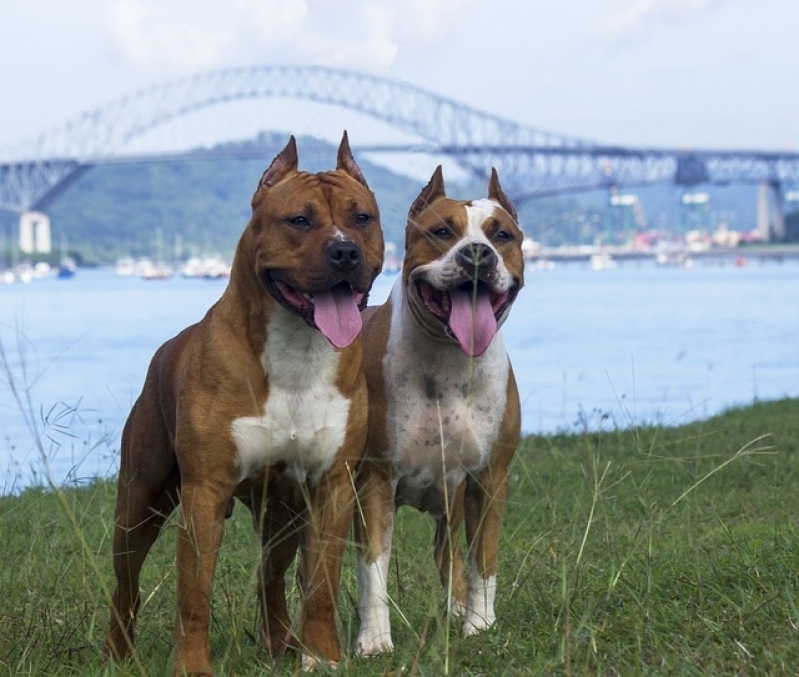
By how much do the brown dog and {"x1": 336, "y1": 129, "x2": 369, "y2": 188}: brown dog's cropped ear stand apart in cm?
12

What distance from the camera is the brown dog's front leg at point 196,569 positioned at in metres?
4.45

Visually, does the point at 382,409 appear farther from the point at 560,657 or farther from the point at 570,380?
the point at 570,380

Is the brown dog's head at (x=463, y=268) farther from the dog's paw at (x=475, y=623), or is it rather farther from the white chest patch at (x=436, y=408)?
the dog's paw at (x=475, y=623)

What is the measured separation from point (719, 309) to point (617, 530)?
134 ft

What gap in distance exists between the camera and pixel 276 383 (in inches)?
178

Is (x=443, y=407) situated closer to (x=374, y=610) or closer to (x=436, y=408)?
(x=436, y=408)

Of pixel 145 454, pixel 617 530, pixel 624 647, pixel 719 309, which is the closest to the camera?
pixel 624 647

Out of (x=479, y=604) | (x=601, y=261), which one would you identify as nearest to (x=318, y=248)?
(x=479, y=604)

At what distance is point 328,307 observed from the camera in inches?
174

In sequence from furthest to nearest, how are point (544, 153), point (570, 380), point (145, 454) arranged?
point (544, 153)
point (570, 380)
point (145, 454)

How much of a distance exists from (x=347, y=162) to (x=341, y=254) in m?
0.67

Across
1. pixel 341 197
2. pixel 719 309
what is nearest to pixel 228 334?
pixel 341 197

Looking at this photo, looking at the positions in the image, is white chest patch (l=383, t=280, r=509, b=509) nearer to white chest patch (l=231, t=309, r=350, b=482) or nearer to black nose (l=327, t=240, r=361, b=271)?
white chest patch (l=231, t=309, r=350, b=482)

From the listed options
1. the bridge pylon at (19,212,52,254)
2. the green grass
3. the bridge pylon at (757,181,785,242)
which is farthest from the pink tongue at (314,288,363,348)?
the bridge pylon at (757,181,785,242)
